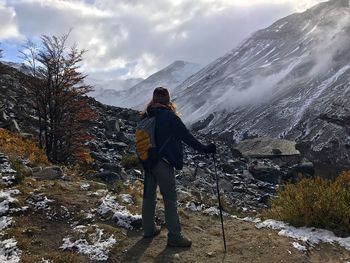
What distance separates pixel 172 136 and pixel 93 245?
2.21 m

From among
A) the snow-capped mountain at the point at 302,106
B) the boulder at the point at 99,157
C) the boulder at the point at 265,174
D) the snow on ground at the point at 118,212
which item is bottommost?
the snow-capped mountain at the point at 302,106

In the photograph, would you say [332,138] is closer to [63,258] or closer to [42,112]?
[42,112]

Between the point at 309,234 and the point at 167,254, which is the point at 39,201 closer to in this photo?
the point at 167,254

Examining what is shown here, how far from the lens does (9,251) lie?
25.5 feet

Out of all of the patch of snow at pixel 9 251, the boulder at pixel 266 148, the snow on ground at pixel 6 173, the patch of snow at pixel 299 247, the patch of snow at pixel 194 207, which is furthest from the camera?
the boulder at pixel 266 148

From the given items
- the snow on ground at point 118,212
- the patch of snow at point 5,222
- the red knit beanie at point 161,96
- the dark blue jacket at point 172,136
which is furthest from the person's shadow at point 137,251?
the red knit beanie at point 161,96

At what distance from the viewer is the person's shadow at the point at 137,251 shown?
784 cm

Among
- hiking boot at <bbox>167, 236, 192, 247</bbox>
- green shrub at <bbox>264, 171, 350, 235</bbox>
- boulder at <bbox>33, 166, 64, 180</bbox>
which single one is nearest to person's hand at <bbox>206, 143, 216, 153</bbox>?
hiking boot at <bbox>167, 236, 192, 247</bbox>

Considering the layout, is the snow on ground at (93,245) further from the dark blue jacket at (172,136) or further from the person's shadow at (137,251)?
the dark blue jacket at (172,136)

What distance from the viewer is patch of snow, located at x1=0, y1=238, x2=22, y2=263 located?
7.54m

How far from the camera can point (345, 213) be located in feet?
30.9

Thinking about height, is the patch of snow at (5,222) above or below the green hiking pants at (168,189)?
above

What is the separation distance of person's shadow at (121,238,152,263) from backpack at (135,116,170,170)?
1273mm

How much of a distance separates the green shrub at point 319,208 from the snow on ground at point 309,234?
0.15 metres
